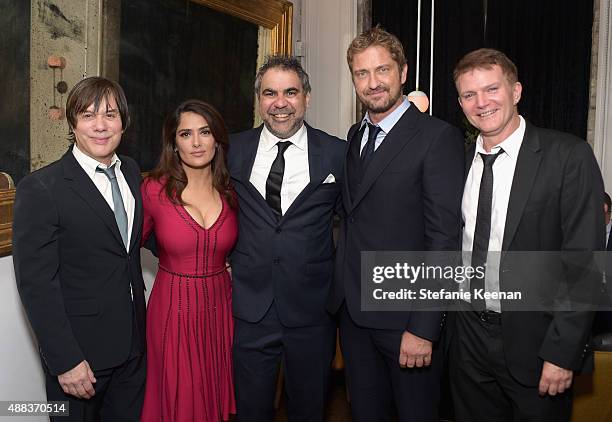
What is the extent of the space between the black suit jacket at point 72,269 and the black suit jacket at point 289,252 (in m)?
0.48

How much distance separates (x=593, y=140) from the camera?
19.1ft

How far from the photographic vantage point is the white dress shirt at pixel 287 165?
95.1 inches

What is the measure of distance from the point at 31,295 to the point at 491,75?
1679 millimetres

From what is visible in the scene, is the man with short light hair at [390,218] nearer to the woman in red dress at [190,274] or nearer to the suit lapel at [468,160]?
the suit lapel at [468,160]

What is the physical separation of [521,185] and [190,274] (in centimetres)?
129

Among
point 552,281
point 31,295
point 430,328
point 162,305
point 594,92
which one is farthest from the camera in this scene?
point 594,92

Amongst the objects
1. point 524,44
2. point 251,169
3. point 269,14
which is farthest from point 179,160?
point 524,44

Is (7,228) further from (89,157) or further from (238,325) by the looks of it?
(238,325)

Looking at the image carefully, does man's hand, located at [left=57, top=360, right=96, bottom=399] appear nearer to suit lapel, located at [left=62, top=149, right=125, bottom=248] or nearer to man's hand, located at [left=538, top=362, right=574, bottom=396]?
suit lapel, located at [left=62, top=149, right=125, bottom=248]

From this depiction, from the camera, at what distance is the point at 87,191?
1.94 m

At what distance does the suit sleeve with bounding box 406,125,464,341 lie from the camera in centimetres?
208

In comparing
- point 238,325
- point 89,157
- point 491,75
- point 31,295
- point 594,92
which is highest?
point 594,92

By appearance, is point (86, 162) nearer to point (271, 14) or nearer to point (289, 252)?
point (289, 252)

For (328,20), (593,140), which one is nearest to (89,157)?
(328,20)
